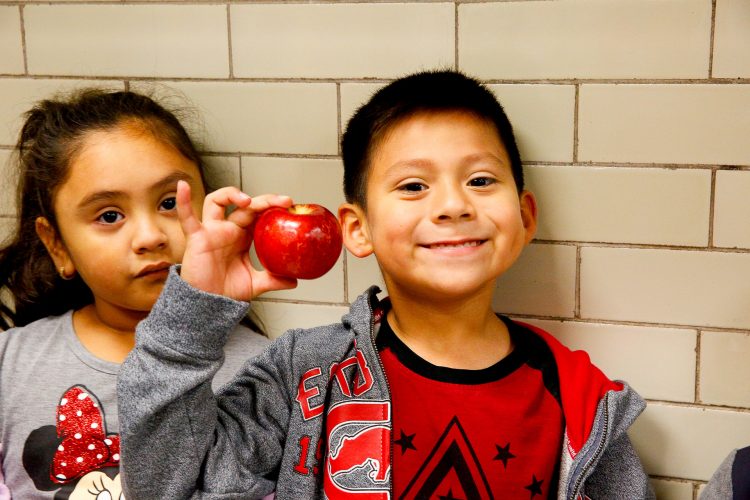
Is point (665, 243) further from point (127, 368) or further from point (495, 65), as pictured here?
point (127, 368)

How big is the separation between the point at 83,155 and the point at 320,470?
69 centimetres

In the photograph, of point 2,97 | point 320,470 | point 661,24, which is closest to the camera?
point 320,470

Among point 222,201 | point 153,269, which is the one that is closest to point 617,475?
point 222,201

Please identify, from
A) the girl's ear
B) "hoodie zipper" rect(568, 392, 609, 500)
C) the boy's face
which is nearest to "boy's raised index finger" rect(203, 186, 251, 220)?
the boy's face

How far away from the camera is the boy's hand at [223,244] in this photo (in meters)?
1.18

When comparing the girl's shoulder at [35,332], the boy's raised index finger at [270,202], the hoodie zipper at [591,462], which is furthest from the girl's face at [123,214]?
the hoodie zipper at [591,462]

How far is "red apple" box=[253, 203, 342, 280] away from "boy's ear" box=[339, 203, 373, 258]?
14 cm

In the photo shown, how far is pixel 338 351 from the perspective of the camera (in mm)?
1331

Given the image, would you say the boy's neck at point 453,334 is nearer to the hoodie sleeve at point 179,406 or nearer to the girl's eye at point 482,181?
the girl's eye at point 482,181

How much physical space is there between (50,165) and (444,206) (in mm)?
751

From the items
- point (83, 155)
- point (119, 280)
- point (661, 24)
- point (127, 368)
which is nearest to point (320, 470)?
point (127, 368)

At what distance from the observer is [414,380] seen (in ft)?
4.28

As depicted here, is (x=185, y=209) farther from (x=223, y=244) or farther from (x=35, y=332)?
(x=35, y=332)

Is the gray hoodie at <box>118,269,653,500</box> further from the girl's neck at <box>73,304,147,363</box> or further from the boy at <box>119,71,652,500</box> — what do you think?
the girl's neck at <box>73,304,147,363</box>
